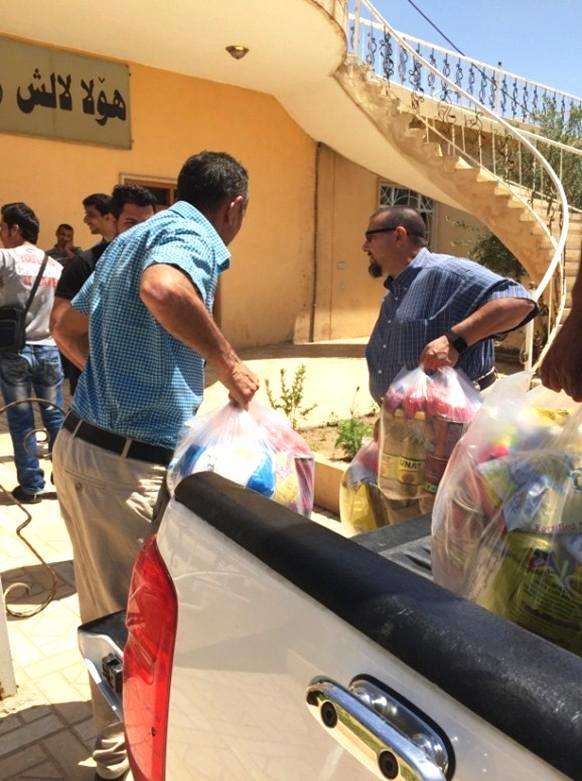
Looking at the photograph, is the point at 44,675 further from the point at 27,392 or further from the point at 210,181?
the point at 27,392

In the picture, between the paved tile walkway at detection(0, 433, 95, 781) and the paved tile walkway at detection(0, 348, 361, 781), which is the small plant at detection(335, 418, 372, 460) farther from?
the paved tile walkway at detection(0, 433, 95, 781)

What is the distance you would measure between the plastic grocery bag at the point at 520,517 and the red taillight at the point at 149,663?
1.67 ft

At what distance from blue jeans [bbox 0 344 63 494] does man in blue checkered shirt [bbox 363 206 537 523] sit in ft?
7.63

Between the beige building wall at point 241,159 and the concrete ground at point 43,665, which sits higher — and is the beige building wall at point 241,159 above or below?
above

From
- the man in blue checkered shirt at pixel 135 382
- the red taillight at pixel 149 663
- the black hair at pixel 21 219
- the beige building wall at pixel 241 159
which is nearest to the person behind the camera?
the red taillight at pixel 149 663

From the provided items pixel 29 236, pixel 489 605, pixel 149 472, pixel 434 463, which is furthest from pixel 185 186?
pixel 29 236

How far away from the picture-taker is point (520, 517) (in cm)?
106

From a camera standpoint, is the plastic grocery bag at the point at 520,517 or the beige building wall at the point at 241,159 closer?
the plastic grocery bag at the point at 520,517

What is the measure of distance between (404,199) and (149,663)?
494 inches

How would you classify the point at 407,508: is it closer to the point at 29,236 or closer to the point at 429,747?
the point at 429,747

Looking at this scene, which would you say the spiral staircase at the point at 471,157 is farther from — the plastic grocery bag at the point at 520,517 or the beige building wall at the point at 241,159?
the plastic grocery bag at the point at 520,517

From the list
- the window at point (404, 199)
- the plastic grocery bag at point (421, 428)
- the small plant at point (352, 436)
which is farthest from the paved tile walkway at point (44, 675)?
the window at point (404, 199)

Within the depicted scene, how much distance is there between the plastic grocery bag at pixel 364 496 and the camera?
2.43 metres

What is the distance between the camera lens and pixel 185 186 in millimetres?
2189
